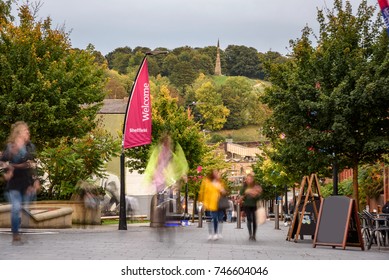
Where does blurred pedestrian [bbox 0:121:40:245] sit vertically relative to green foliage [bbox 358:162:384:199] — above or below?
above

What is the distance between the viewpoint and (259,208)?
833 inches

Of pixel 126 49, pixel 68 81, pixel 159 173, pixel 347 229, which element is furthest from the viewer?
pixel 126 49

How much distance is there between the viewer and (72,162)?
32.6 meters

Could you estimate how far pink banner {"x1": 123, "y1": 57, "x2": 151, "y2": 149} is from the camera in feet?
96.9

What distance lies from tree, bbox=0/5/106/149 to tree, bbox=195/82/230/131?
13094cm

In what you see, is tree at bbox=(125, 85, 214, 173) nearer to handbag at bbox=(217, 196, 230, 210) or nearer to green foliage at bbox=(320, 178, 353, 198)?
green foliage at bbox=(320, 178, 353, 198)

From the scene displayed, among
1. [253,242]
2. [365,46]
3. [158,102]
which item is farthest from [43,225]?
[158,102]

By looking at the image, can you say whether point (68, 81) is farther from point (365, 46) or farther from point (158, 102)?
point (158, 102)

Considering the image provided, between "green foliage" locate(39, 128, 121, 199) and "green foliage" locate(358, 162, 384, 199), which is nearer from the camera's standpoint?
"green foliage" locate(39, 128, 121, 199)

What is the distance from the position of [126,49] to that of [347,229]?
165 meters

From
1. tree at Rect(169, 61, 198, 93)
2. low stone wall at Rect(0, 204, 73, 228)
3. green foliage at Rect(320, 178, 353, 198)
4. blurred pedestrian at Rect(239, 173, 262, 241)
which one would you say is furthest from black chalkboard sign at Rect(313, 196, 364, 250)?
tree at Rect(169, 61, 198, 93)

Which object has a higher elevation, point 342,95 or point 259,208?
point 342,95

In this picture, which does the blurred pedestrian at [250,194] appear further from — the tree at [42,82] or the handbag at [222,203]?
the tree at [42,82]

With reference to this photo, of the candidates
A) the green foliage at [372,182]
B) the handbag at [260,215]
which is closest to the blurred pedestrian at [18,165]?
the handbag at [260,215]
